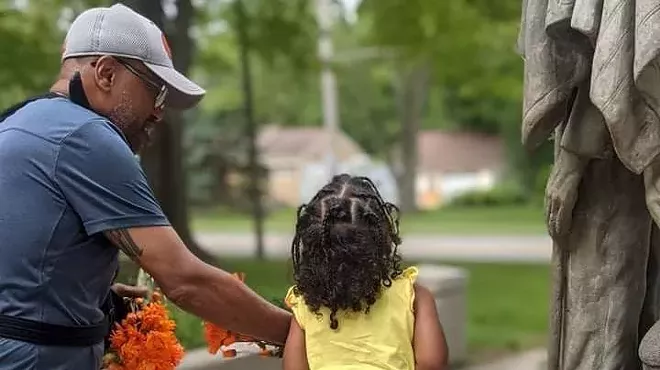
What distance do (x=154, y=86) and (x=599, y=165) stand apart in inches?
49.0

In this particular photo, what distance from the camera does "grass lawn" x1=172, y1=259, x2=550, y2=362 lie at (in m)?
9.34

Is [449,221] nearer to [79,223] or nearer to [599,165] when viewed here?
[599,165]

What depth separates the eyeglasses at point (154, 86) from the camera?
2.64m

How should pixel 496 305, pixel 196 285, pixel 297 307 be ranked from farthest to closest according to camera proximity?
pixel 496 305, pixel 297 307, pixel 196 285

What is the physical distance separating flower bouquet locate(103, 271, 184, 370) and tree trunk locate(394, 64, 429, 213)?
27.8 m

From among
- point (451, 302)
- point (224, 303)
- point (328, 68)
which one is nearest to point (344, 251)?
point (224, 303)

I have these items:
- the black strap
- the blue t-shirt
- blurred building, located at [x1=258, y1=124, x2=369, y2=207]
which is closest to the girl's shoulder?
the blue t-shirt

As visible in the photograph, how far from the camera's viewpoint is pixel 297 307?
2.80 metres

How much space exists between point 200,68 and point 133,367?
50.0 feet

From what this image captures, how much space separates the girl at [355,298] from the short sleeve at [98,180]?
484 mm

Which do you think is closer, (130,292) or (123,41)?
(123,41)

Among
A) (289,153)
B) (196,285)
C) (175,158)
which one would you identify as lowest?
(289,153)

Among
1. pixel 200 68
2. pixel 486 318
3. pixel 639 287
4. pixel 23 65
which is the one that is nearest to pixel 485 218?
pixel 200 68

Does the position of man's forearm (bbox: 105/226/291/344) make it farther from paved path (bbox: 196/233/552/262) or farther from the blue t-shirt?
paved path (bbox: 196/233/552/262)
